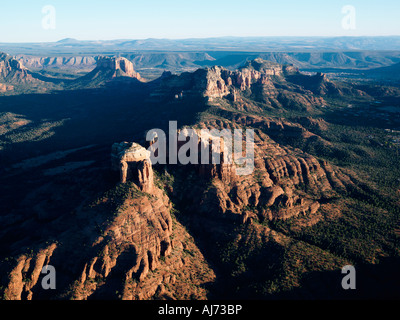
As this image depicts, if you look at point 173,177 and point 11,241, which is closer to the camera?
point 11,241

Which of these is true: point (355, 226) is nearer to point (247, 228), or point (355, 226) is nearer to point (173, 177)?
point (247, 228)

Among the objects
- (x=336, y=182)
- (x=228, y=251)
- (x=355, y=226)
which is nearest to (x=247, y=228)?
(x=228, y=251)

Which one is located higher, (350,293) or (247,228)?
(247,228)
